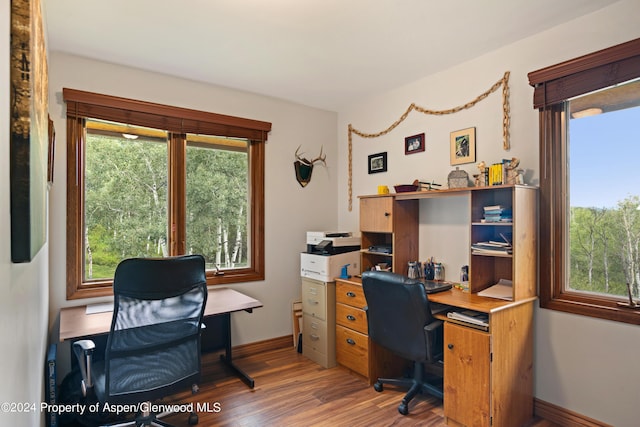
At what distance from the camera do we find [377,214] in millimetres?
3205

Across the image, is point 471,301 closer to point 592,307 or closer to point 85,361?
point 592,307

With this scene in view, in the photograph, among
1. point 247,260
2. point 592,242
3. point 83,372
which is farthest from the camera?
point 247,260

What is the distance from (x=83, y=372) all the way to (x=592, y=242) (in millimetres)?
3184

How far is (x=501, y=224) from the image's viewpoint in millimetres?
2346

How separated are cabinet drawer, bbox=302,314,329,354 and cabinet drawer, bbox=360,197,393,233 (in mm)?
1001

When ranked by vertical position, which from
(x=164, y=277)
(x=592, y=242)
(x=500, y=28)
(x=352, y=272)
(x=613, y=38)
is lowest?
(x=352, y=272)

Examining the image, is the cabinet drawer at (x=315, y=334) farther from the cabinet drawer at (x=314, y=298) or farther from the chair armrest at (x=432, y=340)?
the chair armrest at (x=432, y=340)

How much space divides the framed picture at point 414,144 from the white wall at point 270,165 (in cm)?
106

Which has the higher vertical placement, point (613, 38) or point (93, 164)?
point (613, 38)

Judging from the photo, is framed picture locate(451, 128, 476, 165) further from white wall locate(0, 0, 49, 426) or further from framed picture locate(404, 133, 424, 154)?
white wall locate(0, 0, 49, 426)

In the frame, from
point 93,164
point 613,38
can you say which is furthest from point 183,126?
point 613,38

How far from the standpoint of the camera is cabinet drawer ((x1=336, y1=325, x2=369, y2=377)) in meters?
2.95

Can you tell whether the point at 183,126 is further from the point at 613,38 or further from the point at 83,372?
the point at 613,38

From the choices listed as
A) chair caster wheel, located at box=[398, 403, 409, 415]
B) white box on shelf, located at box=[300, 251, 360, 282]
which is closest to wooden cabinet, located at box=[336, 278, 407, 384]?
white box on shelf, located at box=[300, 251, 360, 282]
